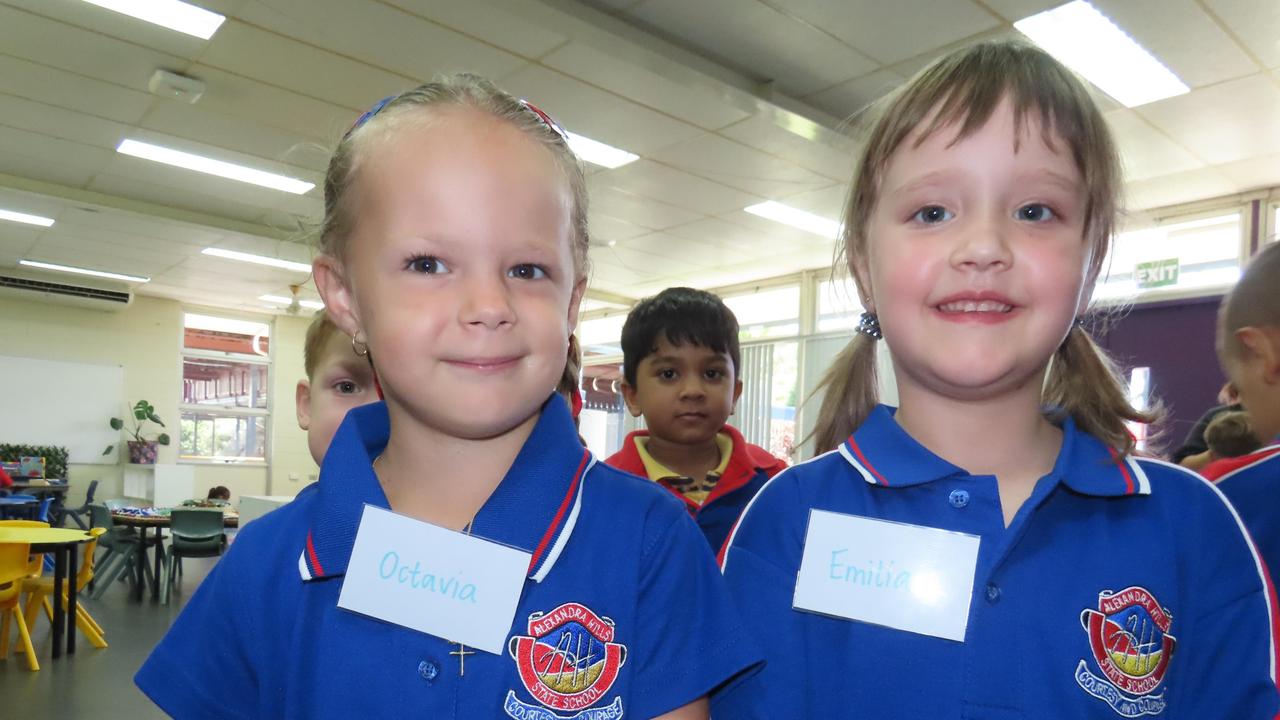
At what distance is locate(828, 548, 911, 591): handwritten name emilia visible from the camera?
89 centimetres

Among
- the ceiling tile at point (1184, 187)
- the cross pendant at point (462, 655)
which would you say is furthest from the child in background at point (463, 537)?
the ceiling tile at point (1184, 187)

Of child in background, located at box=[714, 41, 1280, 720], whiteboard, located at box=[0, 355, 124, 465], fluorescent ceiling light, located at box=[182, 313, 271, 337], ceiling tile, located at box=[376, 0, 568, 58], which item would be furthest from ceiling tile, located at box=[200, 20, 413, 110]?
fluorescent ceiling light, located at box=[182, 313, 271, 337]

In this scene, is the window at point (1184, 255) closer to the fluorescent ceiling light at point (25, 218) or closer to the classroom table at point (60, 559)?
the classroom table at point (60, 559)

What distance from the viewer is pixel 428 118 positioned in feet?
3.00

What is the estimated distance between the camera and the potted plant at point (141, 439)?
36.7 feet

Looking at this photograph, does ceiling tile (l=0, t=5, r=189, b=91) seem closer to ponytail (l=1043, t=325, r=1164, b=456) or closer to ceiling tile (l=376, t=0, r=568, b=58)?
ceiling tile (l=376, t=0, r=568, b=58)

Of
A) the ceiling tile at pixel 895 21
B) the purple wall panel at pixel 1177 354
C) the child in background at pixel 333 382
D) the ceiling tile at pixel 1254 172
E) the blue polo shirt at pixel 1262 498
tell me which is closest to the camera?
the blue polo shirt at pixel 1262 498

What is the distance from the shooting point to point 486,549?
0.85 meters

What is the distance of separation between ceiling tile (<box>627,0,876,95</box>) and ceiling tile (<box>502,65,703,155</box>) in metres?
0.61

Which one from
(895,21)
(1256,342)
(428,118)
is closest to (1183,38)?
(895,21)

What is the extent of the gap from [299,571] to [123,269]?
1060 cm

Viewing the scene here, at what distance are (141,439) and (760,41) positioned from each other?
10.6m

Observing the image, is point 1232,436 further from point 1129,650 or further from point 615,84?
point 615,84

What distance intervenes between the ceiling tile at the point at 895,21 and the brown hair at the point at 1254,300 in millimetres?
2647
